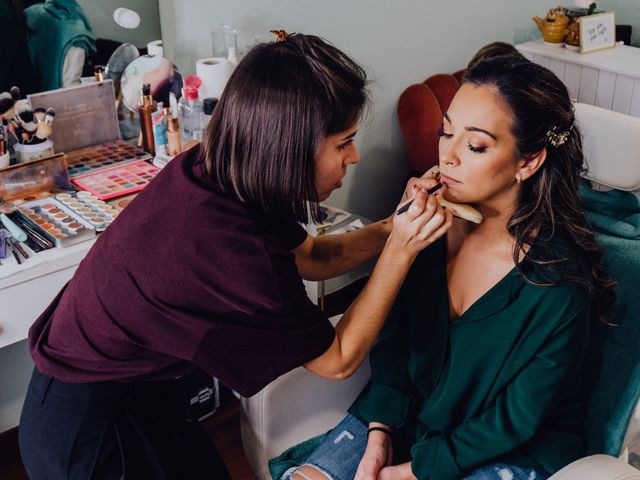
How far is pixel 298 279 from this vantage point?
3.62ft

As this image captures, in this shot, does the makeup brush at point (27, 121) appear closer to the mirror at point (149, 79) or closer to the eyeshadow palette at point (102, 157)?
the eyeshadow palette at point (102, 157)

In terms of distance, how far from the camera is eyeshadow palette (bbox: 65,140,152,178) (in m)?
1.86

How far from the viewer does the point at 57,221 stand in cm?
162

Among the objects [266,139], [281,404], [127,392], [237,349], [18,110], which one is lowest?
[281,404]

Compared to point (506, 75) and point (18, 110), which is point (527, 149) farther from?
point (18, 110)

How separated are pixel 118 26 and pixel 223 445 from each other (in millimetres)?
1233

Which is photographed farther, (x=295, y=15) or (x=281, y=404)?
(x=295, y=15)

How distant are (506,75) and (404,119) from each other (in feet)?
4.73

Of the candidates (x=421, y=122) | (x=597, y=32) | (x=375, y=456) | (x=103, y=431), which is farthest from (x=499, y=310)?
(x=597, y=32)

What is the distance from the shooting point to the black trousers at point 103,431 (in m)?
1.17

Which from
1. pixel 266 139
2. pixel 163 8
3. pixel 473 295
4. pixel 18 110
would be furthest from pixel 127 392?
pixel 163 8

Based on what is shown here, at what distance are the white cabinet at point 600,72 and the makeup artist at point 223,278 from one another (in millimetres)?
1797

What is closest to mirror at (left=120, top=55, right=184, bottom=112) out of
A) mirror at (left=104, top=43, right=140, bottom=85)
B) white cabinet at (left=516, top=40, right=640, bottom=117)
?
mirror at (left=104, top=43, right=140, bottom=85)

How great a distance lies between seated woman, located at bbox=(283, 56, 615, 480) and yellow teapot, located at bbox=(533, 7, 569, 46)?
1.76 metres
